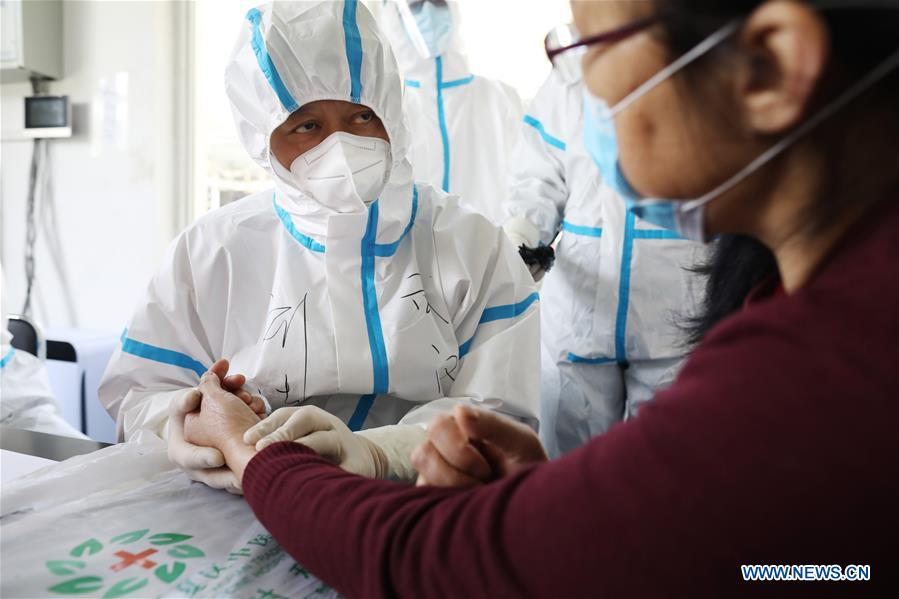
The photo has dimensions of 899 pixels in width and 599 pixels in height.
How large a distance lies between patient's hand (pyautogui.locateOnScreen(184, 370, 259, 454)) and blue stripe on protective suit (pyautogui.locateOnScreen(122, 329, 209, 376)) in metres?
0.26

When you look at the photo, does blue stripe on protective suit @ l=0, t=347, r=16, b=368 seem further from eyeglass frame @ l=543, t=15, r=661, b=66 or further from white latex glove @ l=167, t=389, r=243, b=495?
eyeglass frame @ l=543, t=15, r=661, b=66

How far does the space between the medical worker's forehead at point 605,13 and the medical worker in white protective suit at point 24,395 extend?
5.46ft

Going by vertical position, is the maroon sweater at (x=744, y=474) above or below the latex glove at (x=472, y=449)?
above

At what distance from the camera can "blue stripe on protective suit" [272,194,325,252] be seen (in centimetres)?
130

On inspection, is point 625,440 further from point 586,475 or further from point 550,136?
point 550,136

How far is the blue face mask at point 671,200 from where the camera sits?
46cm

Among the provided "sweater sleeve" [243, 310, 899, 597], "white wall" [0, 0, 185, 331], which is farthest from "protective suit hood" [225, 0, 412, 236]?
"white wall" [0, 0, 185, 331]

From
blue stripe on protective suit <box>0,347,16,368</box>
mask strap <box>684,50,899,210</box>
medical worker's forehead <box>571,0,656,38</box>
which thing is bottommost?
blue stripe on protective suit <box>0,347,16,368</box>

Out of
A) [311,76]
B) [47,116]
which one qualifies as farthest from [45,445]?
[47,116]

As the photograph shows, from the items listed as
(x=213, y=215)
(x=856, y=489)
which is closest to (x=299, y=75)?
(x=213, y=215)

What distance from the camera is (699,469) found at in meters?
0.44

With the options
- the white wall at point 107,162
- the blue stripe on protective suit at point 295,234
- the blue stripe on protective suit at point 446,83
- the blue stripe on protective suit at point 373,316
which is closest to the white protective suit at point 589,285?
the blue stripe on protective suit at point 446,83

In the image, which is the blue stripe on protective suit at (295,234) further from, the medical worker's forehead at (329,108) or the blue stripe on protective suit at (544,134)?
the blue stripe on protective suit at (544,134)

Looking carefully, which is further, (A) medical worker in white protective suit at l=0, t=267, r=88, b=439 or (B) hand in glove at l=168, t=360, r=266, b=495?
(A) medical worker in white protective suit at l=0, t=267, r=88, b=439
